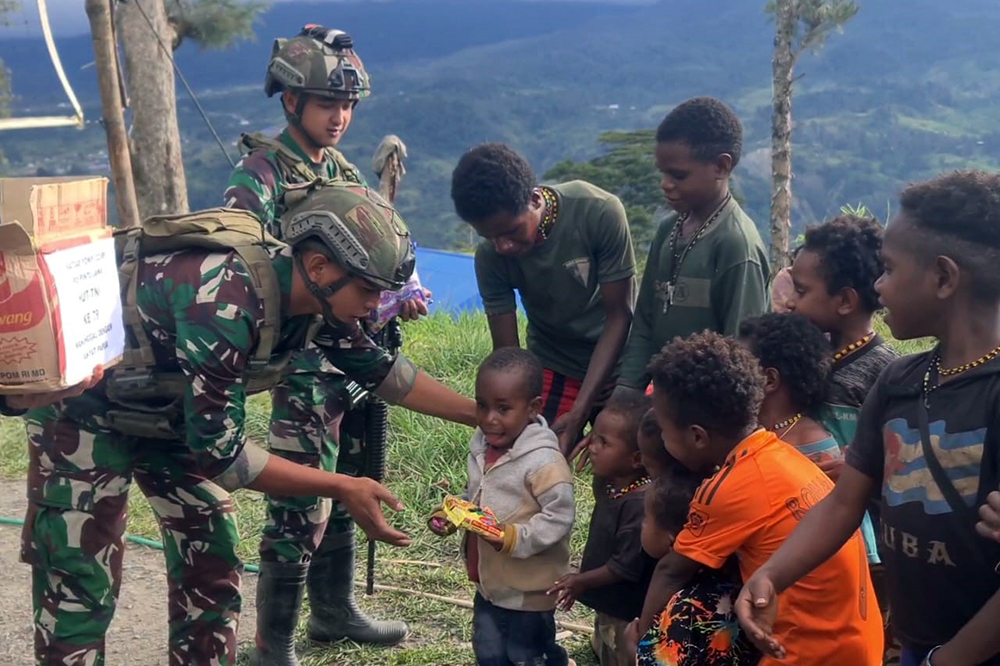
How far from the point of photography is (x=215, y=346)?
2.89 metres

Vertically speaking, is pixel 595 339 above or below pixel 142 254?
below

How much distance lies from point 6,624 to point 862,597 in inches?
146

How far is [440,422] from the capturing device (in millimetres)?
6496

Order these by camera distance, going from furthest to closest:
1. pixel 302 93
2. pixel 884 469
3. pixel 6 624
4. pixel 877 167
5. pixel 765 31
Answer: pixel 765 31 → pixel 877 167 → pixel 6 624 → pixel 302 93 → pixel 884 469

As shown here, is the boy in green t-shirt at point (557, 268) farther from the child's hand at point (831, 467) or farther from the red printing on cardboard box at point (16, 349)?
the red printing on cardboard box at point (16, 349)

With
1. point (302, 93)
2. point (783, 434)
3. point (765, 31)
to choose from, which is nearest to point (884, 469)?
point (783, 434)

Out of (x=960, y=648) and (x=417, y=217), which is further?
(x=417, y=217)

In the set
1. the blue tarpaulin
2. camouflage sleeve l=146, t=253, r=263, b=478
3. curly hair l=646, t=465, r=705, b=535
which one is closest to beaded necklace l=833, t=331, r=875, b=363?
curly hair l=646, t=465, r=705, b=535

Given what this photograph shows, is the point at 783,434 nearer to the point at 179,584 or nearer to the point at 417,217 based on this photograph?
the point at 179,584

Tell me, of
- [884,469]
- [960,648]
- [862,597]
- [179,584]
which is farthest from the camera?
[179,584]

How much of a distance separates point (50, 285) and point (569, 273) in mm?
1885

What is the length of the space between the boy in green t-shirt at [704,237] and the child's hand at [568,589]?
91 centimetres

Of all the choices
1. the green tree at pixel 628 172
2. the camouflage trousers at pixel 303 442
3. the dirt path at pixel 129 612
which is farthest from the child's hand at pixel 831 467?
the green tree at pixel 628 172

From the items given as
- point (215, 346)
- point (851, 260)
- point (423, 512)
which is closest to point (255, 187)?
point (215, 346)
